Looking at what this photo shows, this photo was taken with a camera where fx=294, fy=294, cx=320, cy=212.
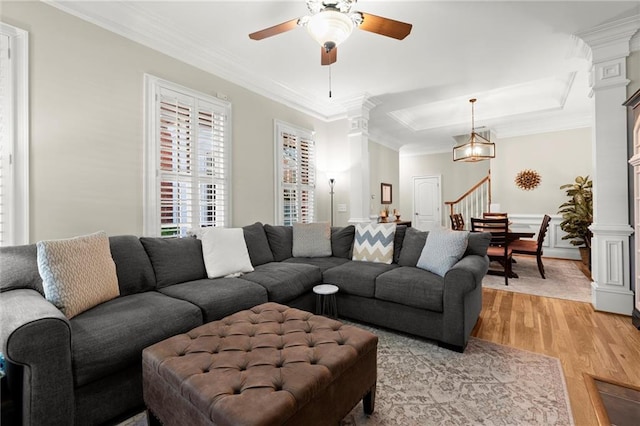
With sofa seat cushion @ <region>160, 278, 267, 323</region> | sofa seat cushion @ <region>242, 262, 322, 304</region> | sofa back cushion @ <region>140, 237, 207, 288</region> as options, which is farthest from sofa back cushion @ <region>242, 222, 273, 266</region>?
sofa seat cushion @ <region>160, 278, 267, 323</region>

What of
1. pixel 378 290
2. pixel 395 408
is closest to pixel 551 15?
pixel 378 290

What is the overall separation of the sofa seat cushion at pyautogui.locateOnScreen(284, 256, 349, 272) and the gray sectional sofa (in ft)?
0.04

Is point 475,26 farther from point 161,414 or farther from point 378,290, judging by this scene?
point 161,414

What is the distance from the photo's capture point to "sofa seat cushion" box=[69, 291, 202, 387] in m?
1.39

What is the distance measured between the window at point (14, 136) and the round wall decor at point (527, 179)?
7666mm

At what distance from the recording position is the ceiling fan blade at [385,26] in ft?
6.54

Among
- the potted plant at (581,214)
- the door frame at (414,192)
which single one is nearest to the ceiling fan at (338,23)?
the potted plant at (581,214)

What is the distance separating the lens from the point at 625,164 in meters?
2.89

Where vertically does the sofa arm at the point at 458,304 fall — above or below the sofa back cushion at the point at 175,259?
below

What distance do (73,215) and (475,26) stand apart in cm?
395

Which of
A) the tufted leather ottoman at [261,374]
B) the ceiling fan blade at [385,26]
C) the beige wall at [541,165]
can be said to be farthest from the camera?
the beige wall at [541,165]

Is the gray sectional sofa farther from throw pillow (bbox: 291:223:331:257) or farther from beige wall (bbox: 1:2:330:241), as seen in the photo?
beige wall (bbox: 1:2:330:241)

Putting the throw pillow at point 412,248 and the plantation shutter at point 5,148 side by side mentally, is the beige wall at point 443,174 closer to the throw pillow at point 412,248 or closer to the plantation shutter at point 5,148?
the throw pillow at point 412,248

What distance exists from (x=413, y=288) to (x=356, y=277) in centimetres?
55
